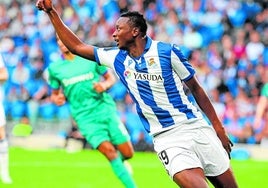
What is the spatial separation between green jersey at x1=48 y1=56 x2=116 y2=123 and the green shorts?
0.25 ft

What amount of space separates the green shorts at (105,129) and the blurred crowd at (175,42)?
239 inches

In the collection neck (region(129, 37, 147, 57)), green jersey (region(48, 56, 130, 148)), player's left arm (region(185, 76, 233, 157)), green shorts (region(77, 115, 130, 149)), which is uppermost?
neck (region(129, 37, 147, 57))

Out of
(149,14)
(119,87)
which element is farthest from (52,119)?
(149,14)

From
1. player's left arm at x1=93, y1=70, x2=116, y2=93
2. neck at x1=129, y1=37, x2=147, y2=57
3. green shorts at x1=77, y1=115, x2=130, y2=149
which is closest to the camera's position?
neck at x1=129, y1=37, x2=147, y2=57

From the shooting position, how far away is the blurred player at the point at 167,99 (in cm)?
656

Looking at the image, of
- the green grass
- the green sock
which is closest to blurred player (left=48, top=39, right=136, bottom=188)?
the green sock

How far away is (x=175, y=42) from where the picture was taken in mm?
18547

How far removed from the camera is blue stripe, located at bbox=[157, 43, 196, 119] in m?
6.56

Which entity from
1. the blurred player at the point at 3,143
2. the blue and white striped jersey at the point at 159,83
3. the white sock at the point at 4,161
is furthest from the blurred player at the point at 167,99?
the white sock at the point at 4,161

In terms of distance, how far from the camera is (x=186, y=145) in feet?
21.5

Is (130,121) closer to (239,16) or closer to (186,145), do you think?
(239,16)

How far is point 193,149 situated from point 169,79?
24.2 inches

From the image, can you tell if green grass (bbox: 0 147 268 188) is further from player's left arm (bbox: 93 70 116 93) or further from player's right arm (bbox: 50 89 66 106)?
→ player's left arm (bbox: 93 70 116 93)

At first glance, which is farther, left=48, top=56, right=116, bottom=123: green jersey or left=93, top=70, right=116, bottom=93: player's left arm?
left=48, top=56, right=116, bottom=123: green jersey
